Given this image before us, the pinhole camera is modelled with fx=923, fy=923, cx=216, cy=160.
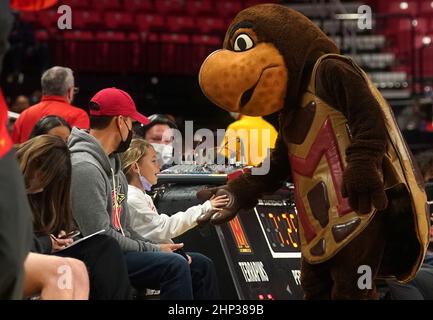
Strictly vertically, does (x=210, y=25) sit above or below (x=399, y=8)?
below

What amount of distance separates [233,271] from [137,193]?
0.58 metres

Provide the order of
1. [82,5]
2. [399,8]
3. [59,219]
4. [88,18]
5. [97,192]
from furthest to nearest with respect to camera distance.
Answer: [399,8] < [82,5] < [88,18] < [97,192] < [59,219]

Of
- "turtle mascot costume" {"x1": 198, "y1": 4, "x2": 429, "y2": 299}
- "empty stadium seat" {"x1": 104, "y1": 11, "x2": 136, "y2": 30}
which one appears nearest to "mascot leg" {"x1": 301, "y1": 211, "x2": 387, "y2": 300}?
"turtle mascot costume" {"x1": 198, "y1": 4, "x2": 429, "y2": 299}

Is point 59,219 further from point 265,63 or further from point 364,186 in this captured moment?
point 364,186

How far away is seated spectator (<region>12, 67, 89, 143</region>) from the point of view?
5.11 metres

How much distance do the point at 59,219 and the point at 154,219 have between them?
3.18 feet

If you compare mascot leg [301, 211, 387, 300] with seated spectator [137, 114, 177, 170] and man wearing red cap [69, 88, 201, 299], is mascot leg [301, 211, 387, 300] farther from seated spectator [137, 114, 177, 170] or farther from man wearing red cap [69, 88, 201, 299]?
seated spectator [137, 114, 177, 170]

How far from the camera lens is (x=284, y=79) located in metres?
3.23

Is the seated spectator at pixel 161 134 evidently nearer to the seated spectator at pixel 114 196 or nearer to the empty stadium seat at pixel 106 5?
the seated spectator at pixel 114 196

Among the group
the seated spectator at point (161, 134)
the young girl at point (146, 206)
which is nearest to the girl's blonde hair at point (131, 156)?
the young girl at point (146, 206)

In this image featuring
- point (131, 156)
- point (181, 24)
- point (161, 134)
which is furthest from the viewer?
point (181, 24)

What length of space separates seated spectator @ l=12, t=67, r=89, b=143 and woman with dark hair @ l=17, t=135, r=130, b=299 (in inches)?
72.0

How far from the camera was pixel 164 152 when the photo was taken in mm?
5285

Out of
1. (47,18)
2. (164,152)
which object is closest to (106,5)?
(47,18)
